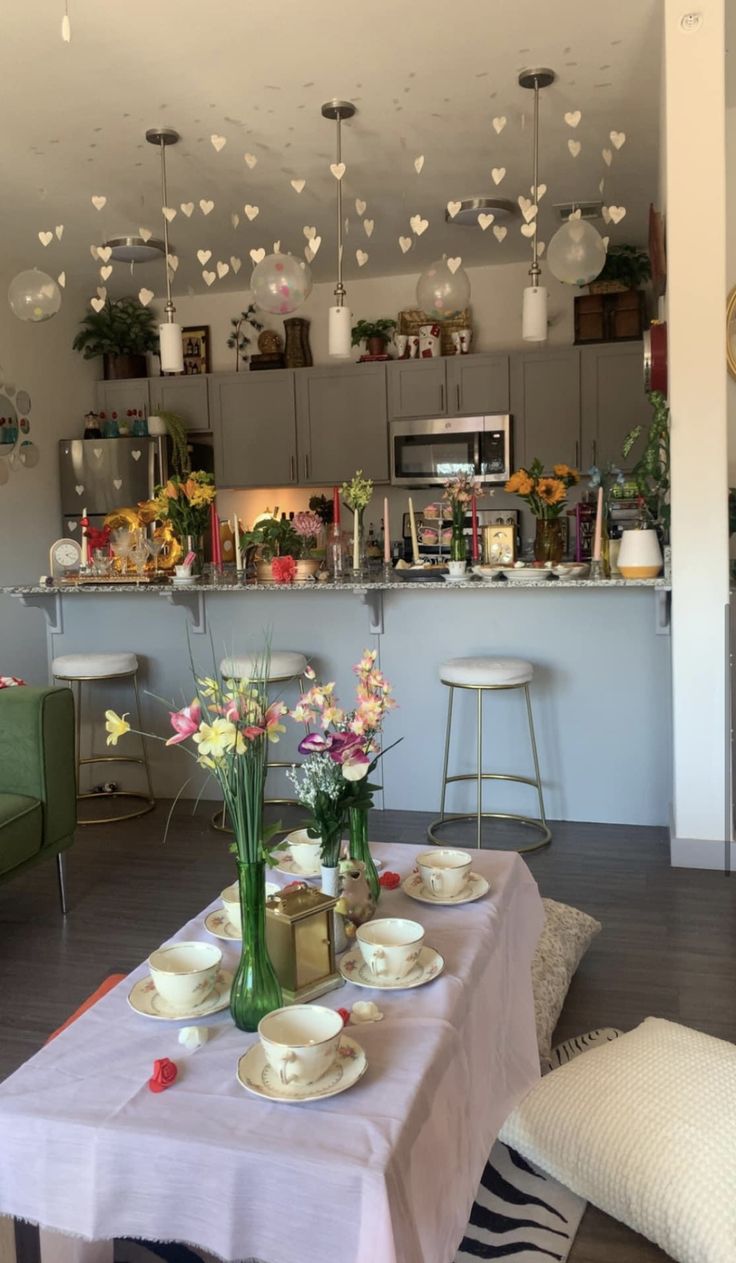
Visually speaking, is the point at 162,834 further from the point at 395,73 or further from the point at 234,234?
the point at 234,234

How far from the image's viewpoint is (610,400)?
596 centimetres

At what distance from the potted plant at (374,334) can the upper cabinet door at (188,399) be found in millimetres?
1076

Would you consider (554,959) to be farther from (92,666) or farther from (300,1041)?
(92,666)

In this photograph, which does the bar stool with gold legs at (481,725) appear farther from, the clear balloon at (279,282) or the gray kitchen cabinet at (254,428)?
the gray kitchen cabinet at (254,428)

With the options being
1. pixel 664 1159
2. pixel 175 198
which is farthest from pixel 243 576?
pixel 664 1159

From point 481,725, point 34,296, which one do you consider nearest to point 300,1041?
point 481,725

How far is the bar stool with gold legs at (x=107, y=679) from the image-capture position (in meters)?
4.27

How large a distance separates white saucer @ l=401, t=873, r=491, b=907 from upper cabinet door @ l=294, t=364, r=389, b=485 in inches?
185

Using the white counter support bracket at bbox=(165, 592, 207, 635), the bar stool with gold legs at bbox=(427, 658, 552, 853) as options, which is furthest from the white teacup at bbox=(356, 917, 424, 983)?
the white counter support bracket at bbox=(165, 592, 207, 635)

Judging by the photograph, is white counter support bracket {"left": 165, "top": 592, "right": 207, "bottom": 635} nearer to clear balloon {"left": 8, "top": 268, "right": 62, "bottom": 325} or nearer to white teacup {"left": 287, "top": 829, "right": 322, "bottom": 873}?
clear balloon {"left": 8, "top": 268, "right": 62, "bottom": 325}

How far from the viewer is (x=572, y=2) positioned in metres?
3.22

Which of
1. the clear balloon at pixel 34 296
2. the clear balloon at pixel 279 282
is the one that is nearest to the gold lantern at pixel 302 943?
the clear balloon at pixel 279 282

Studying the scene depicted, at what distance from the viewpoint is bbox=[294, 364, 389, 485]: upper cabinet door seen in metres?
6.40

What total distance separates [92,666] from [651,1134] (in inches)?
122
